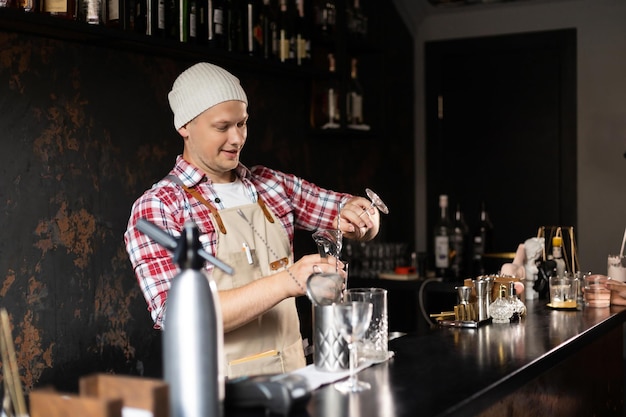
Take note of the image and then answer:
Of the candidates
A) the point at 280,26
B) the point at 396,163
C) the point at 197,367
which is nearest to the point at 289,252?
the point at 197,367

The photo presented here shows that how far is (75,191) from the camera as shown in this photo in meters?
3.28

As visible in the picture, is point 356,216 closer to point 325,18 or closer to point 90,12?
point 90,12

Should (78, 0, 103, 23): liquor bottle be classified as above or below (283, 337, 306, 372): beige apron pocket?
above

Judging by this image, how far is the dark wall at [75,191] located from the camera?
3.05 metres

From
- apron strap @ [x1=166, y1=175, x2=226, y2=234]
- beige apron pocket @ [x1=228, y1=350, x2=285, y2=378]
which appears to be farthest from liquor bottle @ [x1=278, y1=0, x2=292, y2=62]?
beige apron pocket @ [x1=228, y1=350, x2=285, y2=378]

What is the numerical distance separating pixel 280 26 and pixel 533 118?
2094 mm

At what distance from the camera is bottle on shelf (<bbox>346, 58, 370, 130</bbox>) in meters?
4.81

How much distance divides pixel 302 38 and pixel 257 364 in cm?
250

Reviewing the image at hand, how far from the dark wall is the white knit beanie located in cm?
86

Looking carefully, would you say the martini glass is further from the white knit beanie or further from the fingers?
the white knit beanie

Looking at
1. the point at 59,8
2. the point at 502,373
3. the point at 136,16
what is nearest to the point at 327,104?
the point at 136,16

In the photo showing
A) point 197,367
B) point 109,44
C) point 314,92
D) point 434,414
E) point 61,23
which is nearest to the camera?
point 197,367

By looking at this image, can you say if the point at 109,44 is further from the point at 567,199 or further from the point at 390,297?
the point at 567,199

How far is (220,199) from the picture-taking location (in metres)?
2.56
